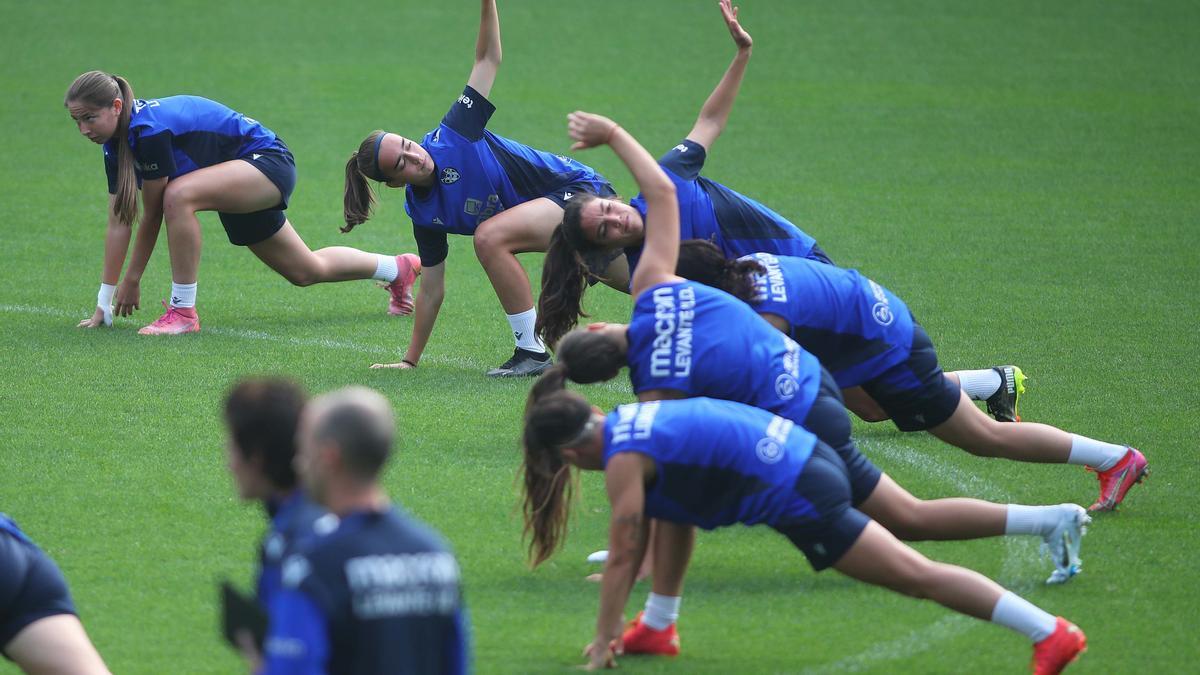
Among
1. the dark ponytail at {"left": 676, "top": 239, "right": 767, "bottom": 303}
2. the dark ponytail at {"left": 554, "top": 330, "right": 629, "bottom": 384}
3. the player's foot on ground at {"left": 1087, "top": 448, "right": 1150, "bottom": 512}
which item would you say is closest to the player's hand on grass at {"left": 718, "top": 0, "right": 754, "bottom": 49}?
the dark ponytail at {"left": 676, "top": 239, "right": 767, "bottom": 303}

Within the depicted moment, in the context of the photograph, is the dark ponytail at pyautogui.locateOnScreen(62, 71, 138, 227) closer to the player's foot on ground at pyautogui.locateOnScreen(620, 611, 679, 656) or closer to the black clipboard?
the player's foot on ground at pyautogui.locateOnScreen(620, 611, 679, 656)

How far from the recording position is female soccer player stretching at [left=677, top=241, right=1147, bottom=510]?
19.1 ft

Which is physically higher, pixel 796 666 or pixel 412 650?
pixel 412 650

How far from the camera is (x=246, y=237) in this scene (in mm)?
9344

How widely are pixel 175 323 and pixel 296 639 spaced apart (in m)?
6.55

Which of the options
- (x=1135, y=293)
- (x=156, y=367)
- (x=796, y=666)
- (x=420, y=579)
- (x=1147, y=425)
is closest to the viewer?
(x=420, y=579)

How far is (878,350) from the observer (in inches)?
231

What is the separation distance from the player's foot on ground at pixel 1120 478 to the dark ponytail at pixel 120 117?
5729mm

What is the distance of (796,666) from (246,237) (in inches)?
224

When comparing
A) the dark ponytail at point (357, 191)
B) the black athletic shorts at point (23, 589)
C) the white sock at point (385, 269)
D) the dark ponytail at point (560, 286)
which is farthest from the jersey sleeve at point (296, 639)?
the white sock at point (385, 269)

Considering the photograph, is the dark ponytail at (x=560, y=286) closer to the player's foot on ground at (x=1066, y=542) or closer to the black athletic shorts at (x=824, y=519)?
the black athletic shorts at (x=824, y=519)

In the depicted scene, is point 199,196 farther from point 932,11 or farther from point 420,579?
point 932,11

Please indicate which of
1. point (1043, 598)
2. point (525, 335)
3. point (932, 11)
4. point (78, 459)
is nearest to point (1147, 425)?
point (1043, 598)

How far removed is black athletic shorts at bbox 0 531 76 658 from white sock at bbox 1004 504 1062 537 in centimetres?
311
